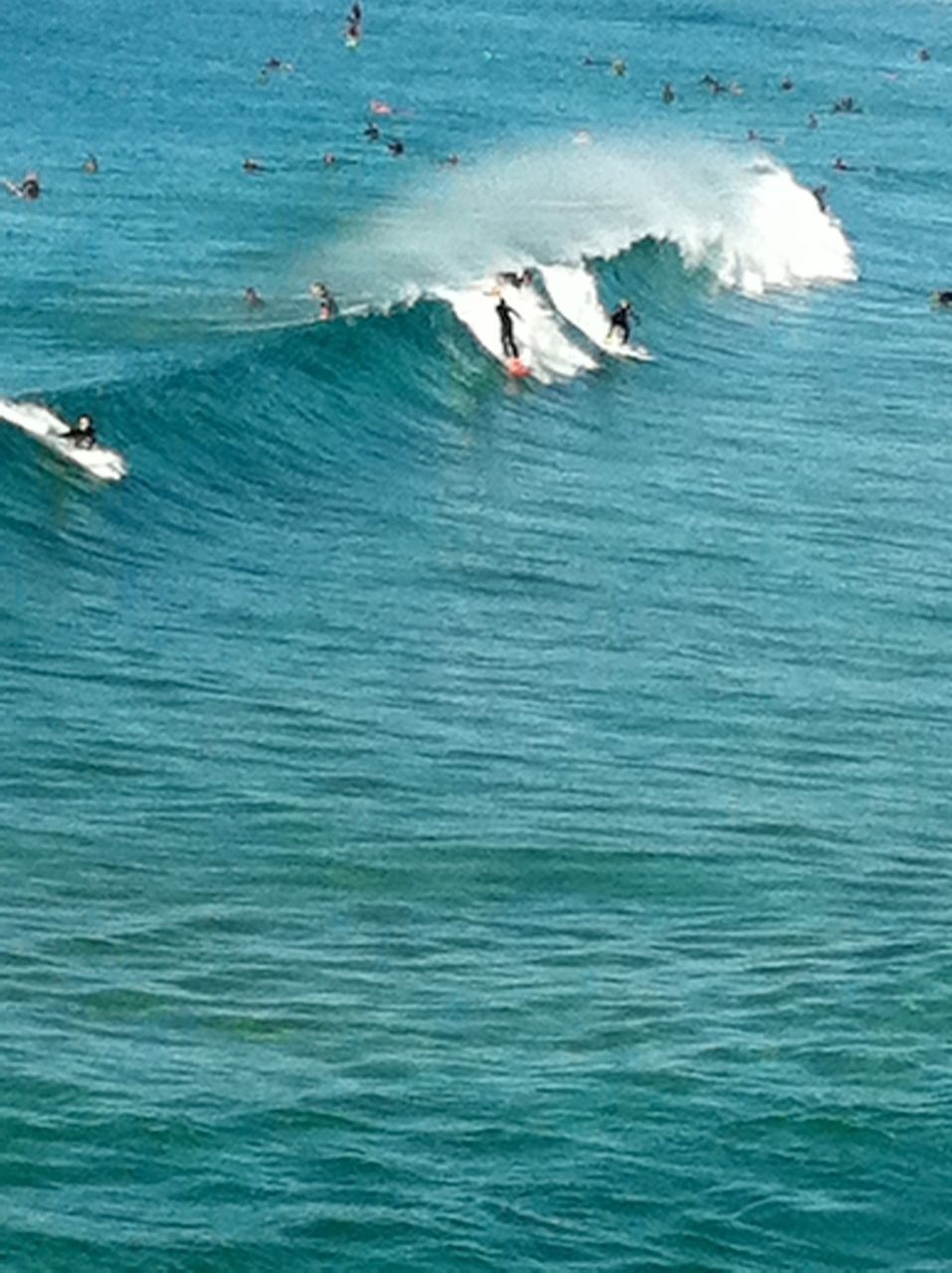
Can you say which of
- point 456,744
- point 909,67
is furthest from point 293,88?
point 456,744

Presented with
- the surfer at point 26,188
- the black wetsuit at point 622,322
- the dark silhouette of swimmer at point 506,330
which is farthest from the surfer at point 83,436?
the surfer at point 26,188

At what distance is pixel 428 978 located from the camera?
28.8 meters

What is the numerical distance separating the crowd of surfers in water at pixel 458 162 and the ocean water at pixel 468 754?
872 mm

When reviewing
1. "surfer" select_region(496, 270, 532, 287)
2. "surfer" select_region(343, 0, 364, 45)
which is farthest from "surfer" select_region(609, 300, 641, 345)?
"surfer" select_region(343, 0, 364, 45)

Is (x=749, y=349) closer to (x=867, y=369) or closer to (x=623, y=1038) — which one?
(x=867, y=369)

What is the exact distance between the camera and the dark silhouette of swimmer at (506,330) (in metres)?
64.4

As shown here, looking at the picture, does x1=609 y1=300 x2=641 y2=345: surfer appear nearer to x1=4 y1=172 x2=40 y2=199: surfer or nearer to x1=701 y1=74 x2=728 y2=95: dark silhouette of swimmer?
x1=4 y1=172 x2=40 y2=199: surfer

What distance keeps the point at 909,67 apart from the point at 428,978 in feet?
406

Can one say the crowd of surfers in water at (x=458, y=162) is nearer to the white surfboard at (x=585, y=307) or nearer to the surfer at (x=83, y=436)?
the surfer at (x=83, y=436)

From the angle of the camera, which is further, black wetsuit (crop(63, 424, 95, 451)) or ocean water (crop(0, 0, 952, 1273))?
black wetsuit (crop(63, 424, 95, 451))

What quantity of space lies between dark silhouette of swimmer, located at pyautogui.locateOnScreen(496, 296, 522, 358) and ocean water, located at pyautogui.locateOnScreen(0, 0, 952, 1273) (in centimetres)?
95

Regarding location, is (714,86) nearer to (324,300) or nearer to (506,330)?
(324,300)

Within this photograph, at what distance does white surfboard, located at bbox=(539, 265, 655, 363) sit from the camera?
2707 inches

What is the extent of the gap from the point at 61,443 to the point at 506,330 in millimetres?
16946
